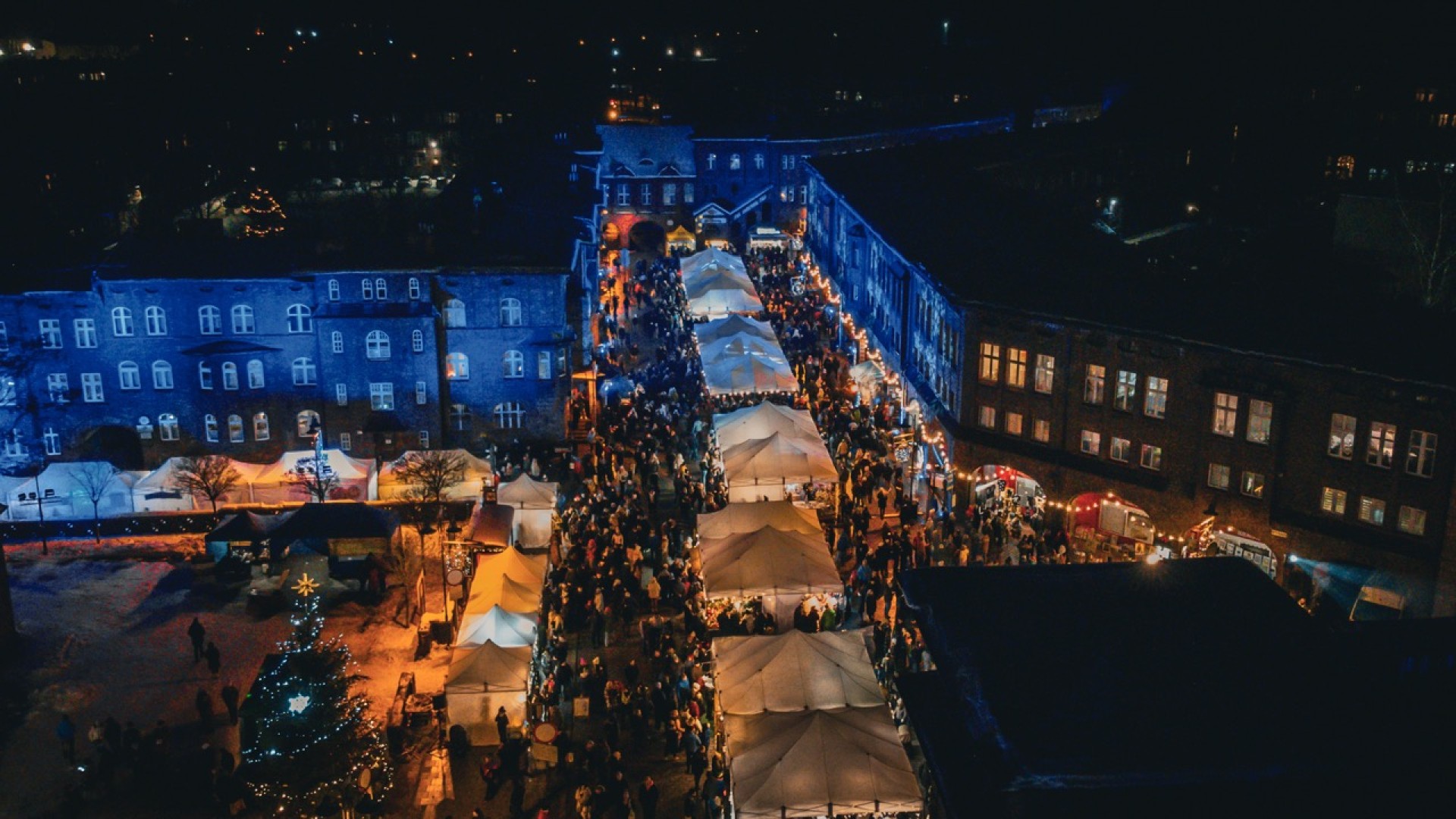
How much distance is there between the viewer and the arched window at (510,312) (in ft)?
142

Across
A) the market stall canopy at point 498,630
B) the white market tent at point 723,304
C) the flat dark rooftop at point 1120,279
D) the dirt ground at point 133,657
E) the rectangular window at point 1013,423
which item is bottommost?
the dirt ground at point 133,657

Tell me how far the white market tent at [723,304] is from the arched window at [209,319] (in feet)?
64.1

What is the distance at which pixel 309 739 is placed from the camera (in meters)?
25.0

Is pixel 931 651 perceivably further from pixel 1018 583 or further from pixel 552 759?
pixel 552 759

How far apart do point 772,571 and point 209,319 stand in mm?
24648

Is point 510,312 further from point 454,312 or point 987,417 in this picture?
point 987,417

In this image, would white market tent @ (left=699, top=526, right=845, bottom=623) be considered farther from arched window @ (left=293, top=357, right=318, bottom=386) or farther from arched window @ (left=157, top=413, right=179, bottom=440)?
arched window @ (left=157, top=413, right=179, bottom=440)

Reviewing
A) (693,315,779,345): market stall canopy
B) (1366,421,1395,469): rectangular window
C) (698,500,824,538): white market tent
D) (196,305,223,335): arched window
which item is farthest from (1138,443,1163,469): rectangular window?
(196,305,223,335): arched window

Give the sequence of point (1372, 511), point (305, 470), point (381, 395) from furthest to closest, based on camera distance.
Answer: point (381, 395) < point (305, 470) < point (1372, 511)

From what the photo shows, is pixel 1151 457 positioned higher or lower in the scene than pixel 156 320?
lower

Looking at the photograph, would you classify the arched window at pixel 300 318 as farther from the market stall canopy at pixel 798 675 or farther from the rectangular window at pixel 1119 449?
the rectangular window at pixel 1119 449

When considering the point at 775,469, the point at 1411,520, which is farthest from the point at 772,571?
the point at 1411,520

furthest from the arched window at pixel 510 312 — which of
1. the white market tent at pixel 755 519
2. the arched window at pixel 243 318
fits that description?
the white market tent at pixel 755 519

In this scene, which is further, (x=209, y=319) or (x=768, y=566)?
(x=209, y=319)
